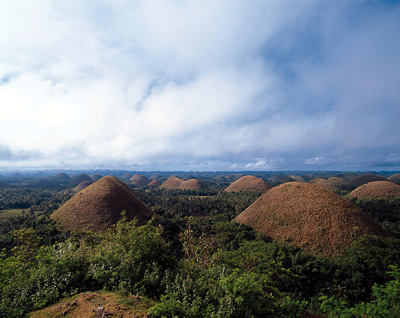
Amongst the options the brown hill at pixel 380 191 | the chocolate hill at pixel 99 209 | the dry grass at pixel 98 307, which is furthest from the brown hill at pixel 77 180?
the brown hill at pixel 380 191

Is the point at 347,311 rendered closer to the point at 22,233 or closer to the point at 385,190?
the point at 22,233

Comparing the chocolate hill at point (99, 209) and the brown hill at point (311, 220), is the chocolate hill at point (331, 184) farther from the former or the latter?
the chocolate hill at point (99, 209)

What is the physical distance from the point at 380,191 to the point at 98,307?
82.6 metres

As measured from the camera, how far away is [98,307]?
6109mm

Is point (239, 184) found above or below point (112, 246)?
below

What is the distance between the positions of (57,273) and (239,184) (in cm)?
9771

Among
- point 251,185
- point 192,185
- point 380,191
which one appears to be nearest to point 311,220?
point 380,191

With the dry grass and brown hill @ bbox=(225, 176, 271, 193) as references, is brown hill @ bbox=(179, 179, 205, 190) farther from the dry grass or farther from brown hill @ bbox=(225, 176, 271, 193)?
the dry grass

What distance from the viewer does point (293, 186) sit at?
34.2 meters

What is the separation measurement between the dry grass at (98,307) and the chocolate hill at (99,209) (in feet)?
85.3

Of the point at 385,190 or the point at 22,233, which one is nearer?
the point at 22,233

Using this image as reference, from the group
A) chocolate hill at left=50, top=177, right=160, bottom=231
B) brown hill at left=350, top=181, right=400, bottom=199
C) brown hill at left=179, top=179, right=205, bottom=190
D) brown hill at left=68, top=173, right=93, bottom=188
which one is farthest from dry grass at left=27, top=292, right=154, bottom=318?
brown hill at left=68, top=173, right=93, bottom=188

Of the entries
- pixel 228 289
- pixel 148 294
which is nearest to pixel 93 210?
pixel 148 294

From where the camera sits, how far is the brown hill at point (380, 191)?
59188 mm
